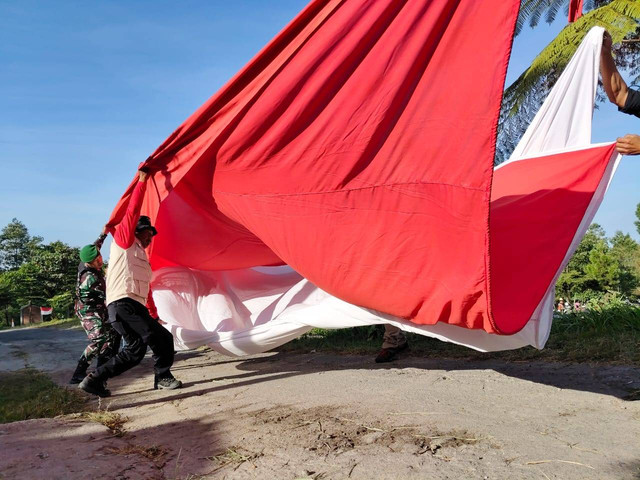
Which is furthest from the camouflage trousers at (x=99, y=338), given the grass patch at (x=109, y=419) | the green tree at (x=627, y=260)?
the green tree at (x=627, y=260)

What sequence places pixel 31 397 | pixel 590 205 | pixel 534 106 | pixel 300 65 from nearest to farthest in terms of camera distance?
1. pixel 300 65
2. pixel 590 205
3. pixel 31 397
4. pixel 534 106

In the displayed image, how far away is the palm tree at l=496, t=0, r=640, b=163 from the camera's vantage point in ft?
20.6

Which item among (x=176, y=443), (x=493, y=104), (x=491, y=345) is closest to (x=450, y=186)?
(x=493, y=104)

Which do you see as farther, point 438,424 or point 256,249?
point 256,249

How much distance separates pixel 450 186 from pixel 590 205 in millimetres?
1316

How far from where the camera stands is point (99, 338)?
18.0 ft

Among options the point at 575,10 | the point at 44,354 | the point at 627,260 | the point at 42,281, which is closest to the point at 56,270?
the point at 42,281

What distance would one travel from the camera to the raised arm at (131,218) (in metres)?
4.48

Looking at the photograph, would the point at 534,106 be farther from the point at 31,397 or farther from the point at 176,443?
the point at 31,397

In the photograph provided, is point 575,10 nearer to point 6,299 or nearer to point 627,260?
point 627,260

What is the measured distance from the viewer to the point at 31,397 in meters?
5.11

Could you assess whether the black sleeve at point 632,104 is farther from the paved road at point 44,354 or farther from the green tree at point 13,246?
the green tree at point 13,246

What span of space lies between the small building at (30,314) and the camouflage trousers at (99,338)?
29.3 m

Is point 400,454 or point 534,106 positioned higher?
point 534,106
